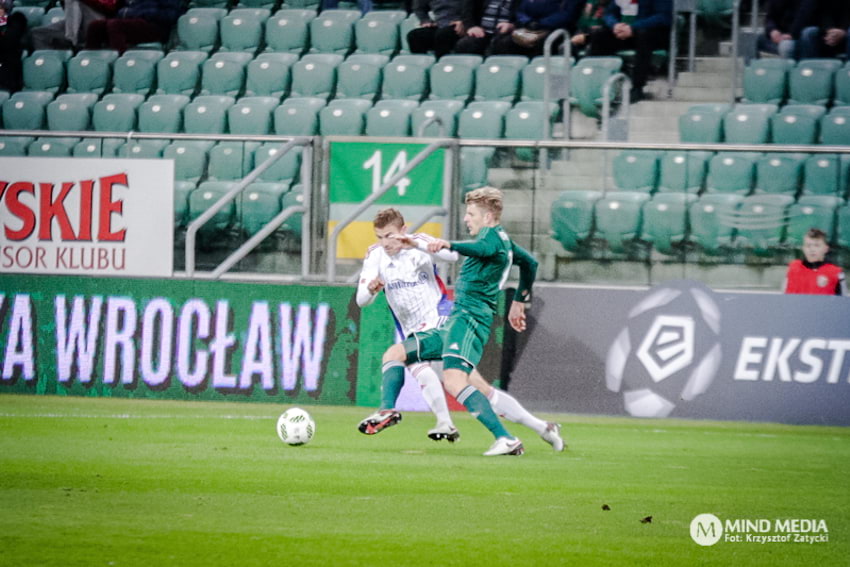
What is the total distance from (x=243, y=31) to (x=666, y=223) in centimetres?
944

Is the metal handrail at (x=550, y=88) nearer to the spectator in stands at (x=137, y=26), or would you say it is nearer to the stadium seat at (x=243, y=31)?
the stadium seat at (x=243, y=31)

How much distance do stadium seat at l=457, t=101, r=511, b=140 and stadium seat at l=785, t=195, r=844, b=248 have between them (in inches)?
185

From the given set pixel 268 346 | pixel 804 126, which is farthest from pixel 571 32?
pixel 268 346

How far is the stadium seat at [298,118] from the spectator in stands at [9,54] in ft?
15.0

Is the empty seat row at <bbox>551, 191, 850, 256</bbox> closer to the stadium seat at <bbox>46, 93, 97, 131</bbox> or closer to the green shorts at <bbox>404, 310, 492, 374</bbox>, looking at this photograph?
the green shorts at <bbox>404, 310, 492, 374</bbox>

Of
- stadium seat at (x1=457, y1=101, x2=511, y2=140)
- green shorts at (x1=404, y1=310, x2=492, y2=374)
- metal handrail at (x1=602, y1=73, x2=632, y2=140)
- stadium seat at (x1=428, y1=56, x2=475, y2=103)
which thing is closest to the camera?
green shorts at (x1=404, y1=310, x2=492, y2=374)

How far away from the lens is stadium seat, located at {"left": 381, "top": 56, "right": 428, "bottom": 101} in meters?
18.6

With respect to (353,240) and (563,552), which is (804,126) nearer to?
(353,240)

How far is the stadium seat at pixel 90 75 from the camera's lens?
2028cm

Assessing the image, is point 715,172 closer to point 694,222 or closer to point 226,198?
point 694,222

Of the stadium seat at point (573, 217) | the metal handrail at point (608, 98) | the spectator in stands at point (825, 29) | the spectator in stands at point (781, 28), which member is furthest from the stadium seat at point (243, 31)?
the stadium seat at point (573, 217)

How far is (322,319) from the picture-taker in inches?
554

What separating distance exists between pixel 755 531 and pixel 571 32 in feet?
40.6

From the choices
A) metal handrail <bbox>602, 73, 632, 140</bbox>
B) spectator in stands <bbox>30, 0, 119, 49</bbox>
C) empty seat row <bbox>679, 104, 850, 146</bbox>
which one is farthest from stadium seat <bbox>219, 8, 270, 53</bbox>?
empty seat row <bbox>679, 104, 850, 146</bbox>
